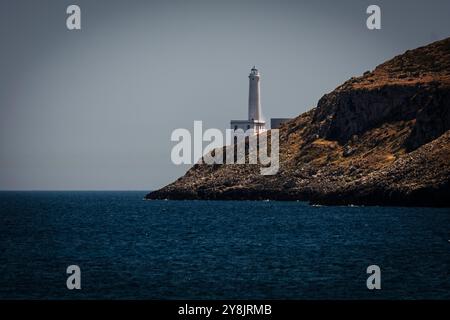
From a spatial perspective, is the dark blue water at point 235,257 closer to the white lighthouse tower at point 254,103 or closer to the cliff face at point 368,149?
the cliff face at point 368,149

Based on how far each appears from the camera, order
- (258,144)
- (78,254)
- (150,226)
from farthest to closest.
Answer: (258,144), (150,226), (78,254)

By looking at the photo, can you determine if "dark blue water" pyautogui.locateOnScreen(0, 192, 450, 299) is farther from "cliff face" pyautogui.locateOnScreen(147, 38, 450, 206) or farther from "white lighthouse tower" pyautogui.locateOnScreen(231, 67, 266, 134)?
"white lighthouse tower" pyautogui.locateOnScreen(231, 67, 266, 134)

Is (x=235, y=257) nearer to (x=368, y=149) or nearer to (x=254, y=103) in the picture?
(x=368, y=149)

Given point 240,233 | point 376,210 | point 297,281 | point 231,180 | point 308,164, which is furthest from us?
point 231,180

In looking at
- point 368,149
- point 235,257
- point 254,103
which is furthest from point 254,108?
point 235,257

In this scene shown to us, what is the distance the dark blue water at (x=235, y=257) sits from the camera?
1852 inches

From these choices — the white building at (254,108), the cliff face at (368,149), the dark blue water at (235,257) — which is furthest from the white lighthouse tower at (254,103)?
the dark blue water at (235,257)

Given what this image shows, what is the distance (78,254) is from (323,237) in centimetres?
2140

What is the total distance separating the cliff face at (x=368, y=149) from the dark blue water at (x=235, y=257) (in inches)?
474

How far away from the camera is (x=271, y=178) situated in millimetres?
151875

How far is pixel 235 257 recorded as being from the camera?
62.3 meters

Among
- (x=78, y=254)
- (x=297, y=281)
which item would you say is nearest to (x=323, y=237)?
(x=78, y=254)
